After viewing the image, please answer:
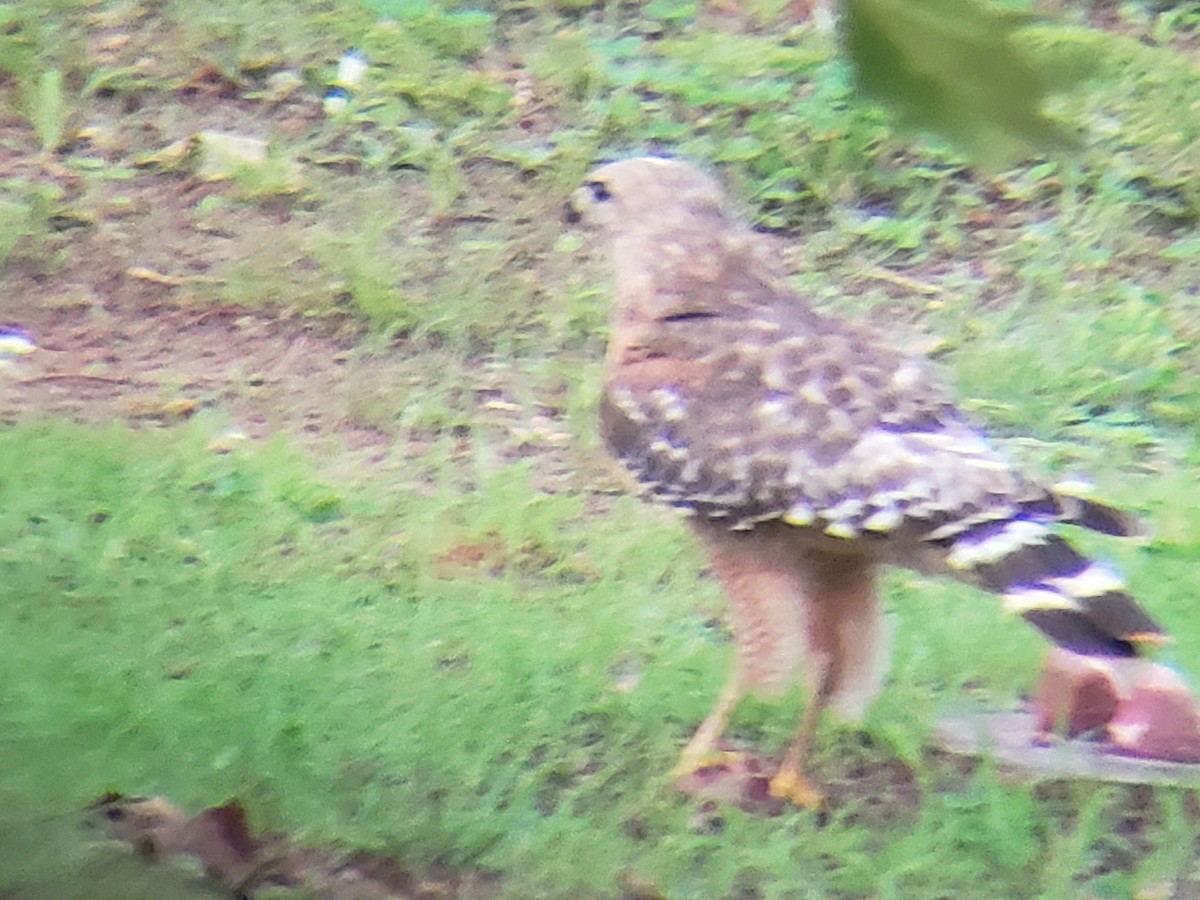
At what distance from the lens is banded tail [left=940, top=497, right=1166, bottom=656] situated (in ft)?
6.73

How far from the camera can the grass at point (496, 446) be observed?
9.01 ft

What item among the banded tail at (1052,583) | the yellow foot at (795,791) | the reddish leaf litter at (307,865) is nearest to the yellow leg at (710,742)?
the yellow foot at (795,791)

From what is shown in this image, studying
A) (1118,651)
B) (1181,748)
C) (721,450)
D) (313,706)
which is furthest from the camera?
(313,706)

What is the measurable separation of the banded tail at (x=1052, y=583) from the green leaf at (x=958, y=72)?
5.47ft

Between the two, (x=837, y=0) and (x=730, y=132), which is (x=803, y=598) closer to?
(x=837, y=0)

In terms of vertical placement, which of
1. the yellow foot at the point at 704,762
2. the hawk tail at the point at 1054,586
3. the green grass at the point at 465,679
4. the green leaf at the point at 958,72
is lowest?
the green grass at the point at 465,679

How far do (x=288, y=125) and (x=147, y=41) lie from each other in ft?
2.07

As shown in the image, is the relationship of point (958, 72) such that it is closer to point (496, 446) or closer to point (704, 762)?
point (704, 762)

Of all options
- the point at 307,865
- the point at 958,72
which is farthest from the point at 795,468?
the point at 958,72

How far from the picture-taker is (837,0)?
494mm

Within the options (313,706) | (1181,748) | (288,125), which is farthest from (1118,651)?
(288,125)

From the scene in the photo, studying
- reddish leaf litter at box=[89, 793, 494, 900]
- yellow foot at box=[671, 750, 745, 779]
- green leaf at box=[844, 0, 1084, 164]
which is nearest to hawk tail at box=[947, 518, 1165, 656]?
yellow foot at box=[671, 750, 745, 779]

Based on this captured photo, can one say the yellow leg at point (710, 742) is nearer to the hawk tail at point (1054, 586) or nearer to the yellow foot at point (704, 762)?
the yellow foot at point (704, 762)

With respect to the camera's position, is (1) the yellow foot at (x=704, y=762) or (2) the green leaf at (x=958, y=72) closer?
(2) the green leaf at (x=958, y=72)
